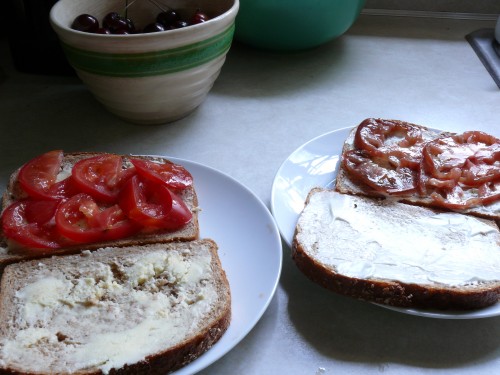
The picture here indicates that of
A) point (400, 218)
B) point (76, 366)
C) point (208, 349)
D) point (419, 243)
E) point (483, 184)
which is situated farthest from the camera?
point (483, 184)

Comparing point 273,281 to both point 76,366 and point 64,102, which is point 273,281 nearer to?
point 76,366

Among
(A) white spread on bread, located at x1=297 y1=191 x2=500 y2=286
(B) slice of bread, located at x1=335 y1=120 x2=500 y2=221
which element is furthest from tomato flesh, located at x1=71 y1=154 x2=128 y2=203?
(B) slice of bread, located at x1=335 y1=120 x2=500 y2=221

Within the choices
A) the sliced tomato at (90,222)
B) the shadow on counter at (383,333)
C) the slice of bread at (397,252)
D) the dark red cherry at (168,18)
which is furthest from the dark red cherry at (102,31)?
the shadow on counter at (383,333)

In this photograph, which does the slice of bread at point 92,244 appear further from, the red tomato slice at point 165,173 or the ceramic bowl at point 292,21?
the ceramic bowl at point 292,21

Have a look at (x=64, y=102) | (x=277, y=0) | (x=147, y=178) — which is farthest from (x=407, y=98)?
(x=64, y=102)

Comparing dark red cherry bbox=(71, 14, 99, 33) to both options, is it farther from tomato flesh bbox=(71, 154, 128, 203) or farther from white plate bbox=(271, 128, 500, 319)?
white plate bbox=(271, 128, 500, 319)

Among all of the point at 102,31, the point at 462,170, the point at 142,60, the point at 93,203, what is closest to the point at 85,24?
the point at 102,31

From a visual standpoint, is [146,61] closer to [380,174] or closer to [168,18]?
[168,18]
